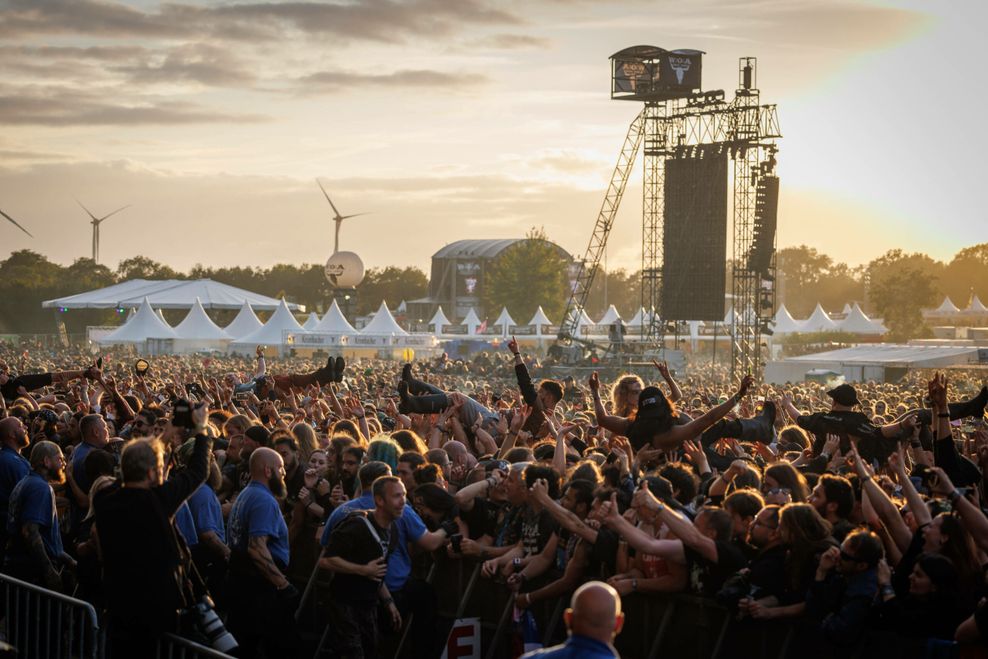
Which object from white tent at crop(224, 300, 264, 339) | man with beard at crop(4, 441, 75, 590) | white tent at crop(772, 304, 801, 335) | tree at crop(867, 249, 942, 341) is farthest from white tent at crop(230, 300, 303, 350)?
man with beard at crop(4, 441, 75, 590)

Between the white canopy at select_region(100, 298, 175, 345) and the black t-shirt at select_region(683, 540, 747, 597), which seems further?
the white canopy at select_region(100, 298, 175, 345)

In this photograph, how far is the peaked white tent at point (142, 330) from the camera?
6212 centimetres

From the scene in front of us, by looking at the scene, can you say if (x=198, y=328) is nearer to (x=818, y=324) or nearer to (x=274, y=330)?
(x=274, y=330)

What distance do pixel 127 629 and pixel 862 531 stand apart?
367cm

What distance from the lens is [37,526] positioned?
350 inches

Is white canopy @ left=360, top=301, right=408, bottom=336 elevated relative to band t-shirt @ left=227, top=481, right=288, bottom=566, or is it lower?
elevated

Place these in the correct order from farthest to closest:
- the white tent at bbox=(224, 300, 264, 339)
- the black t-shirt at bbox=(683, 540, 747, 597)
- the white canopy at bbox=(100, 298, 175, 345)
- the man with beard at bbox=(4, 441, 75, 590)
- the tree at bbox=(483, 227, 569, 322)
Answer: the tree at bbox=(483, 227, 569, 322) < the white tent at bbox=(224, 300, 264, 339) < the white canopy at bbox=(100, 298, 175, 345) < the man with beard at bbox=(4, 441, 75, 590) < the black t-shirt at bbox=(683, 540, 747, 597)

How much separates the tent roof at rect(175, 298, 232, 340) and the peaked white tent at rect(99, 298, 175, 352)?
3.27 ft

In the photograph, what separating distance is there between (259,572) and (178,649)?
52.1 inches

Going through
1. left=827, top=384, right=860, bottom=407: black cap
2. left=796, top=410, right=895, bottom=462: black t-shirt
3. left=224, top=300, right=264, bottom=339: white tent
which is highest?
left=224, top=300, right=264, bottom=339: white tent

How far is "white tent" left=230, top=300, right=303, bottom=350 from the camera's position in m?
62.2

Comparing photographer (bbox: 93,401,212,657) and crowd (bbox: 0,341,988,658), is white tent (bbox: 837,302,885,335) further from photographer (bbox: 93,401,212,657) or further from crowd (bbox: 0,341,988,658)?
photographer (bbox: 93,401,212,657)

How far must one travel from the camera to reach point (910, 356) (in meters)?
45.8

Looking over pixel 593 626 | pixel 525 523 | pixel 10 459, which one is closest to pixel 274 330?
pixel 10 459
